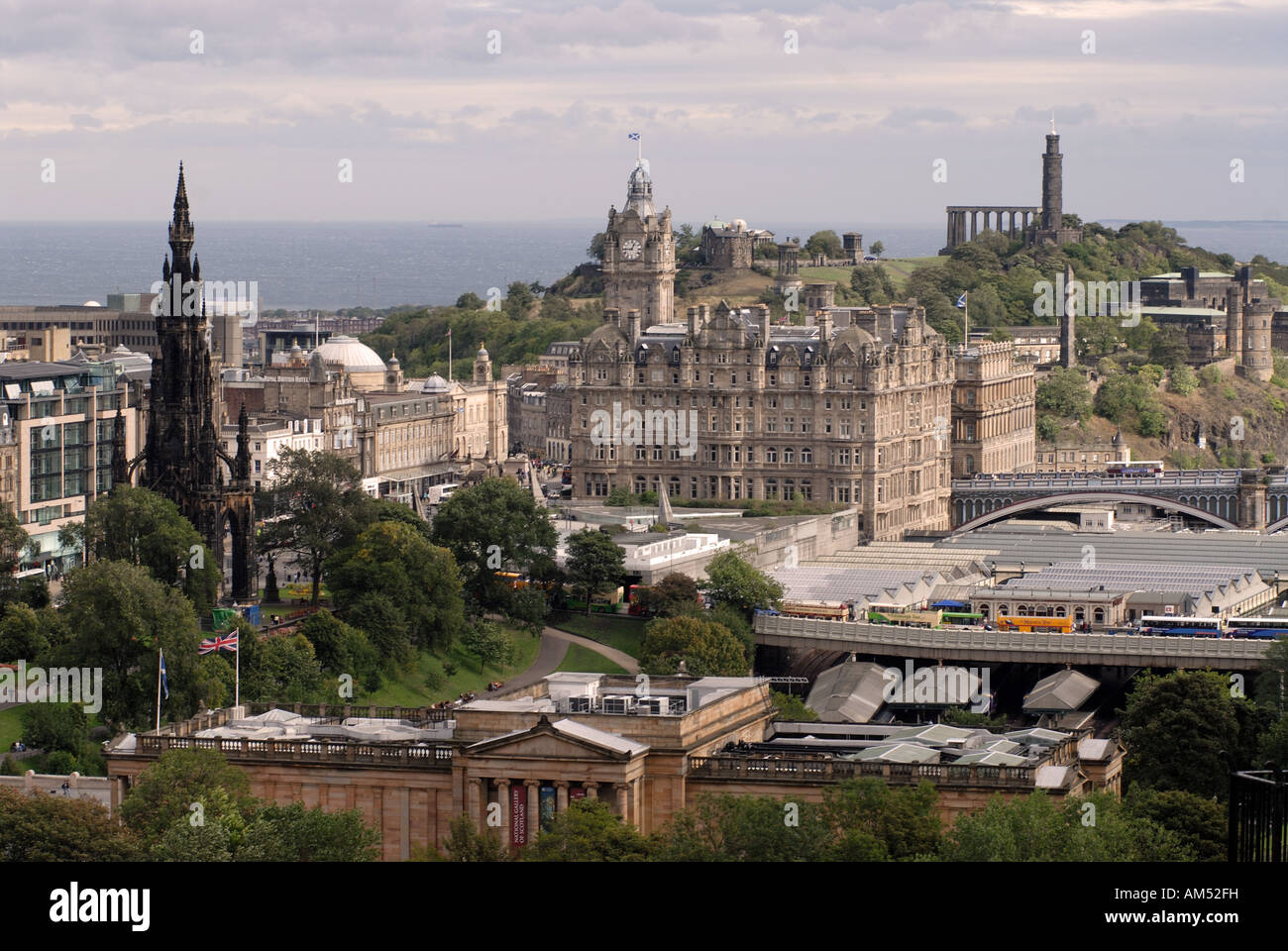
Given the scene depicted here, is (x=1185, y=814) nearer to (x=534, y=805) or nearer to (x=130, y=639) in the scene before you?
(x=534, y=805)

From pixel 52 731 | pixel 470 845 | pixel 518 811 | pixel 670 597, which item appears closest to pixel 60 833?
pixel 470 845

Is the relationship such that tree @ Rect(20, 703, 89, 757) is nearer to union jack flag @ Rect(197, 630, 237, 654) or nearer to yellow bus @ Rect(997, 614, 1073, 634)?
union jack flag @ Rect(197, 630, 237, 654)

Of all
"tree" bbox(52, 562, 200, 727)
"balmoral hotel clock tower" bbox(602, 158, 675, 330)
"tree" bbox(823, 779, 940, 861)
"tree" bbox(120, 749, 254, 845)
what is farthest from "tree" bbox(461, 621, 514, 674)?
"balmoral hotel clock tower" bbox(602, 158, 675, 330)

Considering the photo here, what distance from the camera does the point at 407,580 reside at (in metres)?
106

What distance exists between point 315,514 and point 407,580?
10220 mm

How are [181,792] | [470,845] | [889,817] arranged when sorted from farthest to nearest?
[181,792] < [889,817] < [470,845]

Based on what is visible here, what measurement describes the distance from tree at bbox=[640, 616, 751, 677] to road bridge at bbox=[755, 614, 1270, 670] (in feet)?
27.5

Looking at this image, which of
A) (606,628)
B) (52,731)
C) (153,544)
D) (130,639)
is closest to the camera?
(52,731)

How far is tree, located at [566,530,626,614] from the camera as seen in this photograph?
122 m

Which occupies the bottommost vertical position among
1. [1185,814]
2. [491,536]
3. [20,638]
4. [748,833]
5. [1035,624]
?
[1035,624]

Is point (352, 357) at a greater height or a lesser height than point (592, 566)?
greater

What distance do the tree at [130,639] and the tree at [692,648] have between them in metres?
20.2
